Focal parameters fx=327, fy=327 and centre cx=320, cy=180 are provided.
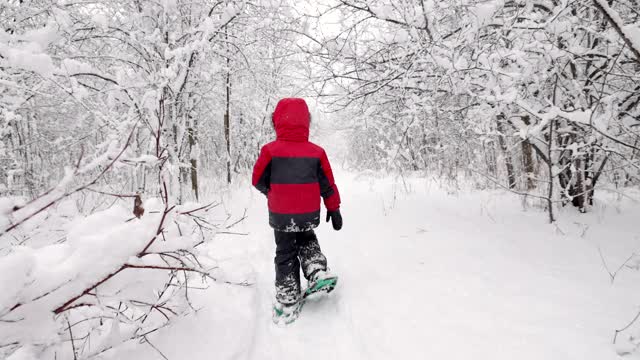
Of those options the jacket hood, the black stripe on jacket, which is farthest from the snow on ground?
the jacket hood

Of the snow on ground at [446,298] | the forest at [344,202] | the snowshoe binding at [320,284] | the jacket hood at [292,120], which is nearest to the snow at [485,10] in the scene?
the forest at [344,202]

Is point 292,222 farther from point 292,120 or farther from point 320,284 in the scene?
point 292,120

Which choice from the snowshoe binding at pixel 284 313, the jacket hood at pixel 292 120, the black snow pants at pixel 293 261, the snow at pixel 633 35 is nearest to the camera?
the snow at pixel 633 35

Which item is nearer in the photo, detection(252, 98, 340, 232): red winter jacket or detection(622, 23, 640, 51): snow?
detection(622, 23, 640, 51): snow

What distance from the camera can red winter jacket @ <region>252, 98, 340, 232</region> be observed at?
278 cm

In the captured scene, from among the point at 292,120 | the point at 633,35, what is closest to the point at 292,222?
the point at 292,120

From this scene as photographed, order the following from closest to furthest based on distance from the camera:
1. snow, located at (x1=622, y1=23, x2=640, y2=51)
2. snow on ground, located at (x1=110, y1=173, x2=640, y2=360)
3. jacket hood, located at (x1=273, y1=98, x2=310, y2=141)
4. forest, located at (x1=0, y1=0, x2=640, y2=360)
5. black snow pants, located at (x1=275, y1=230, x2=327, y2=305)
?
forest, located at (x1=0, y1=0, x2=640, y2=360), snow, located at (x1=622, y1=23, x2=640, y2=51), snow on ground, located at (x1=110, y1=173, x2=640, y2=360), black snow pants, located at (x1=275, y1=230, x2=327, y2=305), jacket hood, located at (x1=273, y1=98, x2=310, y2=141)

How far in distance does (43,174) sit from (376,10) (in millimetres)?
10193

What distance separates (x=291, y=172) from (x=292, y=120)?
449 mm

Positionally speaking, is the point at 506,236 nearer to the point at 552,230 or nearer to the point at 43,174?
the point at 552,230

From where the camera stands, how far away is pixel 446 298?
2.40 meters

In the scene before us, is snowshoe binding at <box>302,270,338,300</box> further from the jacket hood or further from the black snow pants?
the jacket hood

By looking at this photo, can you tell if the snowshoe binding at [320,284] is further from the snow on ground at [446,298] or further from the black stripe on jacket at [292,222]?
the black stripe on jacket at [292,222]

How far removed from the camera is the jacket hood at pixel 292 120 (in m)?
2.82
